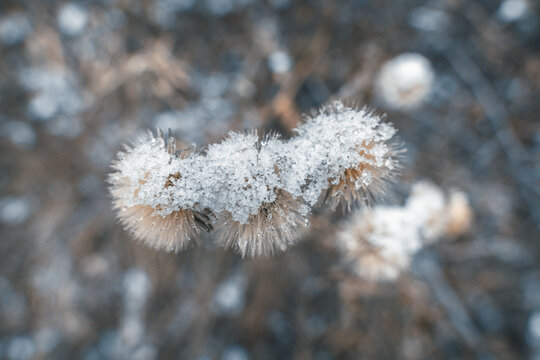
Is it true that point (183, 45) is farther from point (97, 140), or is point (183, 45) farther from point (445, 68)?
point (445, 68)

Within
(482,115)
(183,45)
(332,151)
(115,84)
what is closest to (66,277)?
(115,84)

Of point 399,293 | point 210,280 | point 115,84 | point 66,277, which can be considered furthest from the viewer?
point 66,277

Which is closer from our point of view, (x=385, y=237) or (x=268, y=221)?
(x=268, y=221)

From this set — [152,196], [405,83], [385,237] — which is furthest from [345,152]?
Answer: [405,83]

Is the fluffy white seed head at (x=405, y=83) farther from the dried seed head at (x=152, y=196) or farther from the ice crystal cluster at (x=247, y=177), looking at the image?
the dried seed head at (x=152, y=196)

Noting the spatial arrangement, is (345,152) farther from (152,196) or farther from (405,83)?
(405,83)

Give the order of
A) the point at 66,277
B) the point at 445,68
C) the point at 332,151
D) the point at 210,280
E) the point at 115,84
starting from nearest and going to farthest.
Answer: the point at 332,151
the point at 210,280
the point at 115,84
the point at 66,277
the point at 445,68

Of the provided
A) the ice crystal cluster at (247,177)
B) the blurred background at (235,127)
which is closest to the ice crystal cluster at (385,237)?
the blurred background at (235,127)
